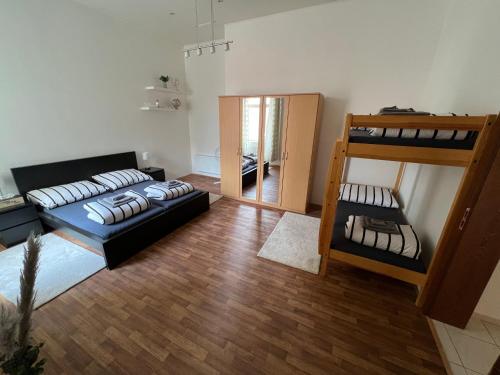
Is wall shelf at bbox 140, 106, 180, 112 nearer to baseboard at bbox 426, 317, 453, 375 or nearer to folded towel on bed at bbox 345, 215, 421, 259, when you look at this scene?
folded towel on bed at bbox 345, 215, 421, 259

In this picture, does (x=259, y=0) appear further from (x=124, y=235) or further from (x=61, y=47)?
(x=124, y=235)

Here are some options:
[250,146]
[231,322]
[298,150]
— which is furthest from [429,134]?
[250,146]

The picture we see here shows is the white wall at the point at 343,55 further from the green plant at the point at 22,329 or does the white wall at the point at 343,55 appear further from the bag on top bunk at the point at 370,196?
the green plant at the point at 22,329

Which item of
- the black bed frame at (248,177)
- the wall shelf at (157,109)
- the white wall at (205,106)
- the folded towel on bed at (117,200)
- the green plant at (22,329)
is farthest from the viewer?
the white wall at (205,106)

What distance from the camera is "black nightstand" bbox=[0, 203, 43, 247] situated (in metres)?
2.39

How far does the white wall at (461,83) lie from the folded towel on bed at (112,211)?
317 cm

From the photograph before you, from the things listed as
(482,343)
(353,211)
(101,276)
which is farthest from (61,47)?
(482,343)

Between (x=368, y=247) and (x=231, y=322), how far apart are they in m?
1.42

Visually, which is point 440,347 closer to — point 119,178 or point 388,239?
point 388,239

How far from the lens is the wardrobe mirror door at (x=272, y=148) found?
3281mm

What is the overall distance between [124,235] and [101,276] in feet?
1.43

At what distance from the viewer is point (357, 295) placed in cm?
194

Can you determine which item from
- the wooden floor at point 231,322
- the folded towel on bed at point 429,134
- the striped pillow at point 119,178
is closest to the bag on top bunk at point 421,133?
the folded towel on bed at point 429,134

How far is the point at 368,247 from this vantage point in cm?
199
